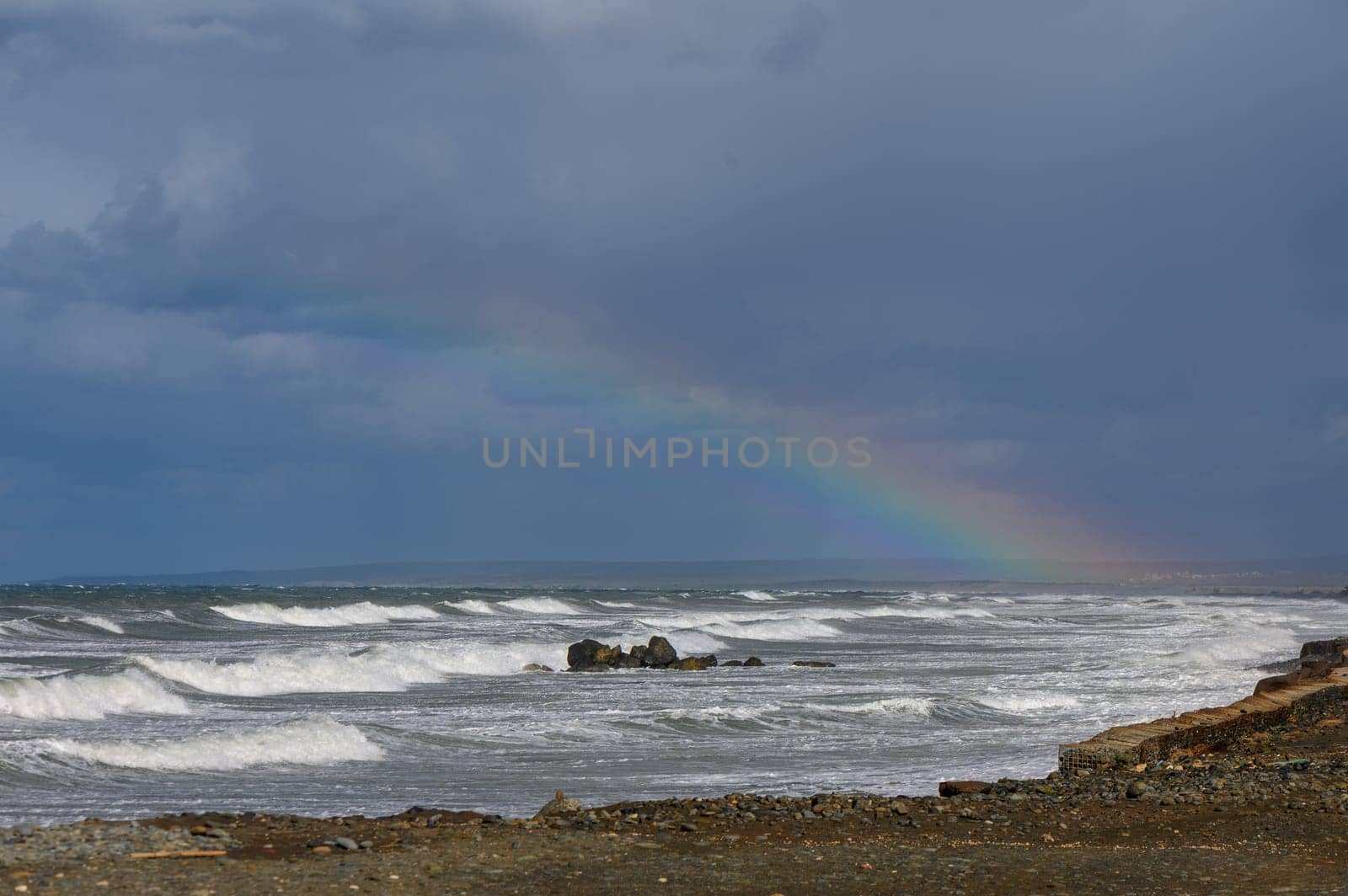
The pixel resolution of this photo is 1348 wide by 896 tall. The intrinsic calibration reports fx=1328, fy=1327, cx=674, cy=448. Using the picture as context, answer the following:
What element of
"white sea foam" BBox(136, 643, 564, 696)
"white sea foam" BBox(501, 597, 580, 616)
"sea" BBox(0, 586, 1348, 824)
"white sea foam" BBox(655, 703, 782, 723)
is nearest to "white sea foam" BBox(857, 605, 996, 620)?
"white sea foam" BBox(501, 597, 580, 616)

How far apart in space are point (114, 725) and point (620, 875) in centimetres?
1485

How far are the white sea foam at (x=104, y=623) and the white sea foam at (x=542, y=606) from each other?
28.0m

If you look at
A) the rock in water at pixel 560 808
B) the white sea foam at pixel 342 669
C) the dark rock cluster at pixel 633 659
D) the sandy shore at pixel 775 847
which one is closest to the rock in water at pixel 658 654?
the dark rock cluster at pixel 633 659

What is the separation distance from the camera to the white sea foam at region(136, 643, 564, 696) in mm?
28844

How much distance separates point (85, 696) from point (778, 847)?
17.9 meters

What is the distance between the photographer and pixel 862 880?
29.0 ft

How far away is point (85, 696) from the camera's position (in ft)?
78.4

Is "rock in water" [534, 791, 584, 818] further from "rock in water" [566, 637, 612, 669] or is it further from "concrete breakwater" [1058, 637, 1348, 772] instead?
"rock in water" [566, 637, 612, 669]

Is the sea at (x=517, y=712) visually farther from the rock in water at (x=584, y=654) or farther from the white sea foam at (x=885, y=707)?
the rock in water at (x=584, y=654)

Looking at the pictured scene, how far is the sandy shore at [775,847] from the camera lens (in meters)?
8.66

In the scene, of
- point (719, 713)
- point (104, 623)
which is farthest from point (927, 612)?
point (719, 713)

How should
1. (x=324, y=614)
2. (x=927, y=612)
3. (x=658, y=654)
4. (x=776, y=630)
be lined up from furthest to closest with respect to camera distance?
(x=927, y=612), (x=324, y=614), (x=776, y=630), (x=658, y=654)

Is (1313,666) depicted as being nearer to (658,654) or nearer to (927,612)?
(658,654)

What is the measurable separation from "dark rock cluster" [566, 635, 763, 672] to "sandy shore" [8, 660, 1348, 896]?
948 inches
